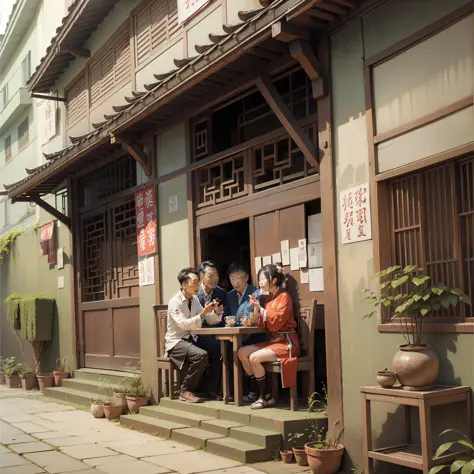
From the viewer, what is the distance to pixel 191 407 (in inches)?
331

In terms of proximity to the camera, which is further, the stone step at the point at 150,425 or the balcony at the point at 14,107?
the balcony at the point at 14,107

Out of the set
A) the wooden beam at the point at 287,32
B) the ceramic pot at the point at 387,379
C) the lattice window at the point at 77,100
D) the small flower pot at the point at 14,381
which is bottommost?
the small flower pot at the point at 14,381

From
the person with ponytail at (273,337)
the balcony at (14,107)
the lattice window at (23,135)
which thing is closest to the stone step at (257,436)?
the person with ponytail at (273,337)

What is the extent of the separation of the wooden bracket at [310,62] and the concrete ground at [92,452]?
369 centimetres

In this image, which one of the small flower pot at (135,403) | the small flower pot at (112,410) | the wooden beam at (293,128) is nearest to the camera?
the wooden beam at (293,128)

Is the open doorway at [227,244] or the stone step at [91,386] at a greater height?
the open doorway at [227,244]

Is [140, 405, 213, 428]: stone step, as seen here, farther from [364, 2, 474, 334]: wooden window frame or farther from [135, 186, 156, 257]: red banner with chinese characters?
[364, 2, 474, 334]: wooden window frame

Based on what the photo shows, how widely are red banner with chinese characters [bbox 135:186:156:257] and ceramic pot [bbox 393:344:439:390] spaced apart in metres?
5.56

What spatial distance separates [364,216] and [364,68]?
139cm

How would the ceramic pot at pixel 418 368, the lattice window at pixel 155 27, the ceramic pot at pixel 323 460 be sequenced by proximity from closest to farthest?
the ceramic pot at pixel 418 368 < the ceramic pot at pixel 323 460 < the lattice window at pixel 155 27

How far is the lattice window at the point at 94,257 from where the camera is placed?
42.1 ft

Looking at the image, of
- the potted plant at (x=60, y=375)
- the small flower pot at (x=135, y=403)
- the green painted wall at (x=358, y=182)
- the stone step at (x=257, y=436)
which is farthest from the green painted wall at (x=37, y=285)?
the green painted wall at (x=358, y=182)

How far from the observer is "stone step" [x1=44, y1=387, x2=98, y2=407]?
11453mm

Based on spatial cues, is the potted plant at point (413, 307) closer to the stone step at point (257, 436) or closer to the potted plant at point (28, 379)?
the stone step at point (257, 436)
